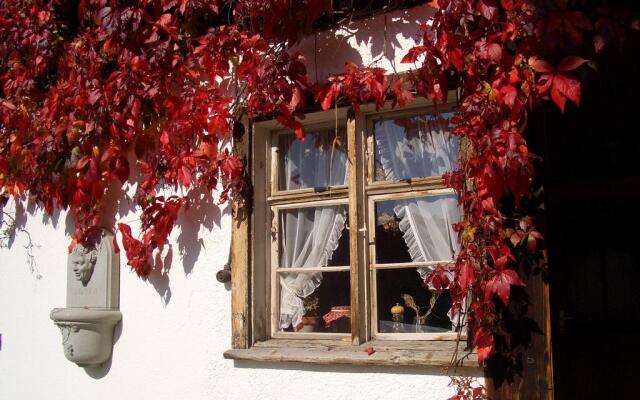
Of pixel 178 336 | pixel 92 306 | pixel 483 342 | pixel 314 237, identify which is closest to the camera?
pixel 483 342

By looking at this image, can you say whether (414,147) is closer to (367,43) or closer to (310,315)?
(367,43)

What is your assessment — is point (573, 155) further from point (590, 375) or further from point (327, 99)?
point (327, 99)

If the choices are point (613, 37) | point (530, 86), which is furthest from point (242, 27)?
point (613, 37)

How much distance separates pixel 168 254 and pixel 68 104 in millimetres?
1180

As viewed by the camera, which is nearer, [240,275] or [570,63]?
[570,63]

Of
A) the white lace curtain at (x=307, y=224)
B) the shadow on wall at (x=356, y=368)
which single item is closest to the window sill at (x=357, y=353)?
the shadow on wall at (x=356, y=368)

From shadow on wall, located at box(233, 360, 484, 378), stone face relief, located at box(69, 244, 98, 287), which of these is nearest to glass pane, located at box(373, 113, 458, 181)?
shadow on wall, located at box(233, 360, 484, 378)

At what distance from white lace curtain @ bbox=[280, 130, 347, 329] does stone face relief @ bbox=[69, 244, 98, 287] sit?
50.0 inches

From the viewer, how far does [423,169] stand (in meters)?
4.03

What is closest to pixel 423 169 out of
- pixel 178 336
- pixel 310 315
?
pixel 310 315

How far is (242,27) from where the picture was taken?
174 inches

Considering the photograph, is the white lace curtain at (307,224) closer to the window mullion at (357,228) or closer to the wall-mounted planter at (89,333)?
the window mullion at (357,228)

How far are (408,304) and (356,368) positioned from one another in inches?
16.6

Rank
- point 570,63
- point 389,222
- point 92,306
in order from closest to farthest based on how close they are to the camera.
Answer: point 570,63 < point 389,222 < point 92,306
